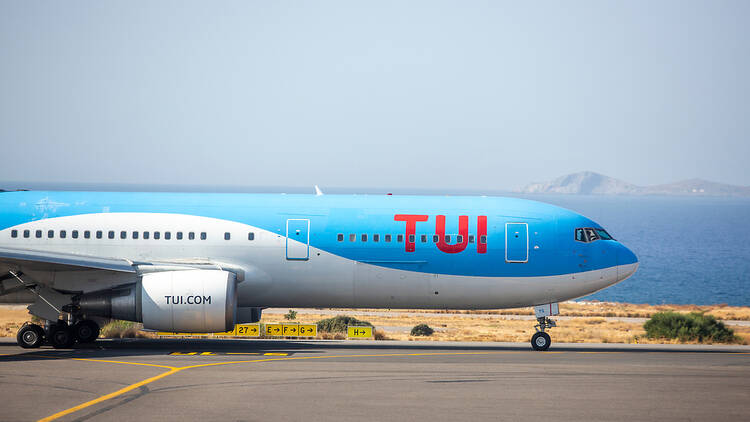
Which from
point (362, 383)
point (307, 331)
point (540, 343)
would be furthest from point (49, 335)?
point (540, 343)

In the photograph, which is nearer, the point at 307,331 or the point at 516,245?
the point at 516,245

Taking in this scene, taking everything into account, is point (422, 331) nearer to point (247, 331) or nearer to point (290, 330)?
point (290, 330)

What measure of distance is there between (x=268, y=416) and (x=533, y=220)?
13.2 metres

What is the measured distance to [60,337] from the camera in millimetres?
24484

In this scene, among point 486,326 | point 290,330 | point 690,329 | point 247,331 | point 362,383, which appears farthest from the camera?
point 486,326

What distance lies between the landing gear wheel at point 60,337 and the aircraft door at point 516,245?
14061 millimetres

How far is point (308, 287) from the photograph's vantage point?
2517cm

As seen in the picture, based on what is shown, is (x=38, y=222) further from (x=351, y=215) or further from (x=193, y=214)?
(x=351, y=215)

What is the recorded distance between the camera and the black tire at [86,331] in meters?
25.2

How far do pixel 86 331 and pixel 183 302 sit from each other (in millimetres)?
4383

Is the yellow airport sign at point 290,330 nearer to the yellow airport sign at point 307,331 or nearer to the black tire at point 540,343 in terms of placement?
the yellow airport sign at point 307,331

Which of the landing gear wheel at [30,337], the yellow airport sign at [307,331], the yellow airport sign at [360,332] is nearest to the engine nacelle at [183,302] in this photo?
the landing gear wheel at [30,337]

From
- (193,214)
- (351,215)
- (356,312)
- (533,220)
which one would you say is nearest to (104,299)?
(193,214)

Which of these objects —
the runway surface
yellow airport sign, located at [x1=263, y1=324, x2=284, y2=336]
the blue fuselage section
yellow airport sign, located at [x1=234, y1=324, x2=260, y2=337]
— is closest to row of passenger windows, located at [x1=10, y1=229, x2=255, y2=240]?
the blue fuselage section
